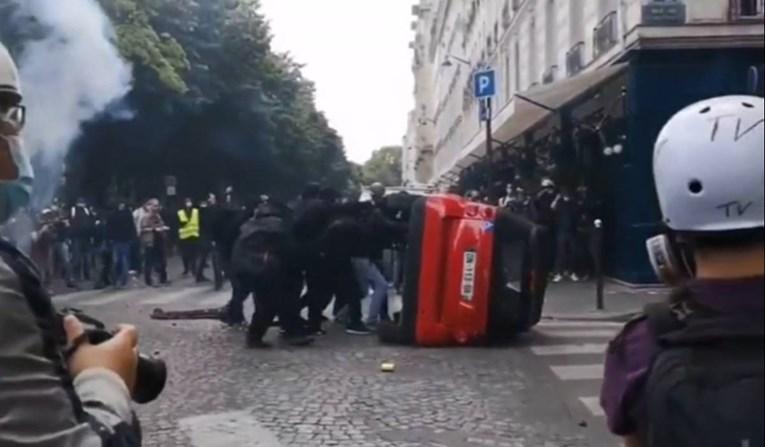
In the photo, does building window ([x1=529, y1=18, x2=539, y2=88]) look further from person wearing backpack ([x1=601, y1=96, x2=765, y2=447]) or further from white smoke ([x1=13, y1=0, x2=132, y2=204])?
person wearing backpack ([x1=601, y1=96, x2=765, y2=447])

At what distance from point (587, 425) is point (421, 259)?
363 cm

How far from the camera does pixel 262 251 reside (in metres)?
11.6

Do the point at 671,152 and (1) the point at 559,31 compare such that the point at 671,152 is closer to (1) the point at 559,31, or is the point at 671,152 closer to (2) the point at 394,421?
(2) the point at 394,421

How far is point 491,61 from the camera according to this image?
40562mm

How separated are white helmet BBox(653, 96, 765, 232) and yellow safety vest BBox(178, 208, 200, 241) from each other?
20.5m

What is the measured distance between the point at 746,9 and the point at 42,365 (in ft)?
53.4

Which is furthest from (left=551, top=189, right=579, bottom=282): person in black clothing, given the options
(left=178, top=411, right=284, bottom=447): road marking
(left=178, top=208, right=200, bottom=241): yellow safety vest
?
(left=178, top=411, right=284, bottom=447): road marking

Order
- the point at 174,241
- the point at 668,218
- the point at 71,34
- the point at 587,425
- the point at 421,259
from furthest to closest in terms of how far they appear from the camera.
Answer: the point at 174,241
the point at 71,34
the point at 421,259
the point at 587,425
the point at 668,218

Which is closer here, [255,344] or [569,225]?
[255,344]

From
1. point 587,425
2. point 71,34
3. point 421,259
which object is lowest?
point 587,425

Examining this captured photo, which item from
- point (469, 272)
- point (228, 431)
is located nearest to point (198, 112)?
point (469, 272)

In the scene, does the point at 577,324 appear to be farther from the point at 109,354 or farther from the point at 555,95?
the point at 109,354

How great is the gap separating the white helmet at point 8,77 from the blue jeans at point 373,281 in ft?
35.0

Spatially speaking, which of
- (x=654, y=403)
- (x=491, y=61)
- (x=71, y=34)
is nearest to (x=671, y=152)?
(x=654, y=403)
